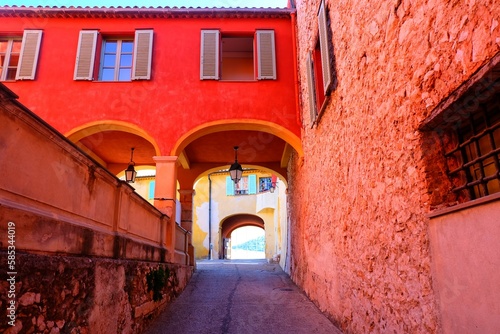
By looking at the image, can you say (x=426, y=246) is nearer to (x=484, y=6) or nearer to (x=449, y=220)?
(x=449, y=220)

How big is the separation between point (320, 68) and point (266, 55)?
238cm

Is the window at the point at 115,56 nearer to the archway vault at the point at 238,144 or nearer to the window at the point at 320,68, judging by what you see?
the archway vault at the point at 238,144

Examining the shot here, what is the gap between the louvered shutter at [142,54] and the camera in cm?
825

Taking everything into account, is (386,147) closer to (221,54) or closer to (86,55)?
(221,54)

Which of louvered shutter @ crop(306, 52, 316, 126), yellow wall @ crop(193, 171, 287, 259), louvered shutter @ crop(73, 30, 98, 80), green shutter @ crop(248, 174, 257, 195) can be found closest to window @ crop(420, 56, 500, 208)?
louvered shutter @ crop(306, 52, 316, 126)

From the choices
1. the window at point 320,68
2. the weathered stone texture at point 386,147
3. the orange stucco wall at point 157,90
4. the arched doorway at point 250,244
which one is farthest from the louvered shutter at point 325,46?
the arched doorway at point 250,244

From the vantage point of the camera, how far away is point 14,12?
8.41 meters

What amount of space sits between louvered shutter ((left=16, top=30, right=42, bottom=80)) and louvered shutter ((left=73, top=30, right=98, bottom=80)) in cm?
93

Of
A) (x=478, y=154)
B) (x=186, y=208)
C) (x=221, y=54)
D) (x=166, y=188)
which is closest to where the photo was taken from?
(x=478, y=154)

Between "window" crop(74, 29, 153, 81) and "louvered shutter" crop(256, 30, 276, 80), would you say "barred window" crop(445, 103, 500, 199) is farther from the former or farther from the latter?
"window" crop(74, 29, 153, 81)

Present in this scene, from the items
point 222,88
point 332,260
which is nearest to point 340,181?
point 332,260

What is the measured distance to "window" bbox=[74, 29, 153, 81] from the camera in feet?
27.1

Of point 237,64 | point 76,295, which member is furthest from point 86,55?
point 76,295

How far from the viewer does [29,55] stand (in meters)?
8.21
